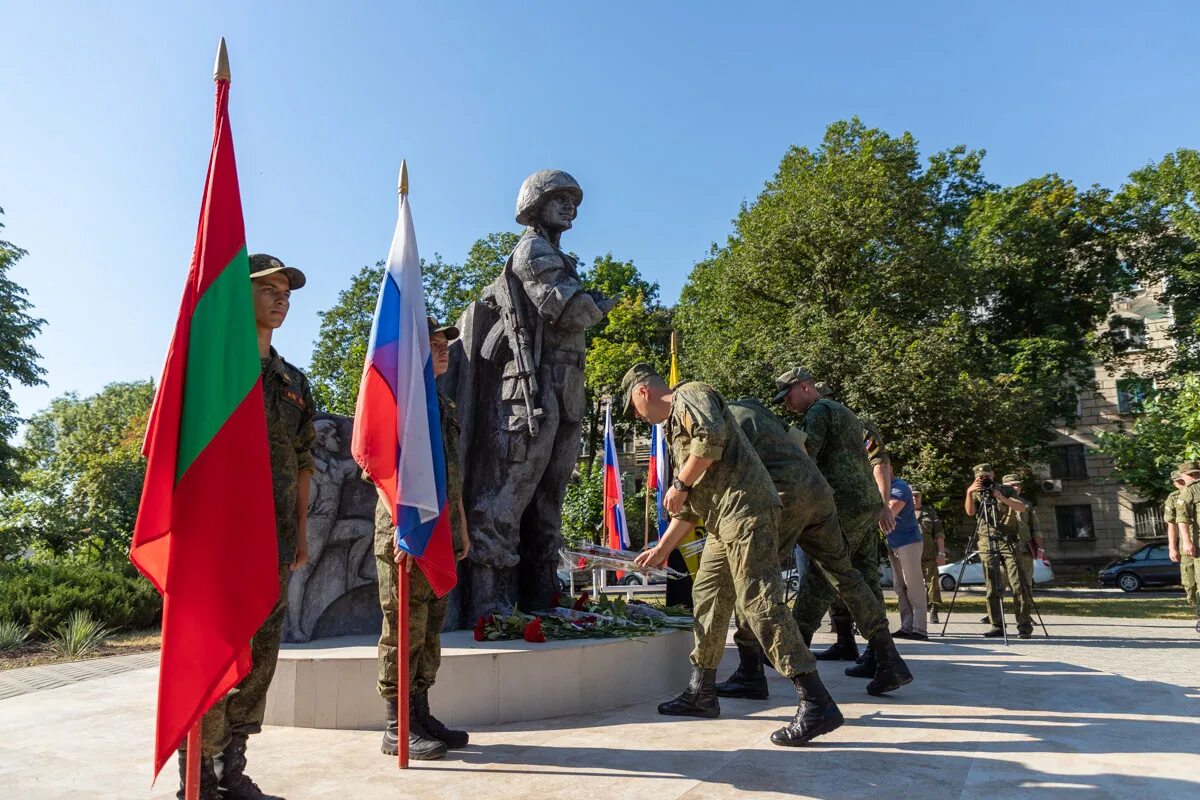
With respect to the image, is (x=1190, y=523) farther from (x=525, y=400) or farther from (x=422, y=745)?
(x=422, y=745)

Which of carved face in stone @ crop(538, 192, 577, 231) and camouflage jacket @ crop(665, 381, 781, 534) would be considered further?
carved face in stone @ crop(538, 192, 577, 231)

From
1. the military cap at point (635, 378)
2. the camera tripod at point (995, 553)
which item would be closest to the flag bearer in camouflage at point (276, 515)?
the military cap at point (635, 378)

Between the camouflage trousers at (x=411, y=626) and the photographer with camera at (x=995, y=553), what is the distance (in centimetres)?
640

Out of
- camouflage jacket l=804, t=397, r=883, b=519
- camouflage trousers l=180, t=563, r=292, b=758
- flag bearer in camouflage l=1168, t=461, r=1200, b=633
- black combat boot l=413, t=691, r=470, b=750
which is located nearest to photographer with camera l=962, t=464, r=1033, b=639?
flag bearer in camouflage l=1168, t=461, r=1200, b=633

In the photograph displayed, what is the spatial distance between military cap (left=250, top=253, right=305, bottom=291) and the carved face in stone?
266cm

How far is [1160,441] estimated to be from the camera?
21578 mm

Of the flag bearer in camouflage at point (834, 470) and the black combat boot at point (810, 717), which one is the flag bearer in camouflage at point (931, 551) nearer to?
the flag bearer in camouflage at point (834, 470)

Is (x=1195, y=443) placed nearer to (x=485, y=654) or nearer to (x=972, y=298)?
(x=972, y=298)

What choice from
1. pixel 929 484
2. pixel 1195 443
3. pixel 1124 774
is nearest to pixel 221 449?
pixel 1124 774

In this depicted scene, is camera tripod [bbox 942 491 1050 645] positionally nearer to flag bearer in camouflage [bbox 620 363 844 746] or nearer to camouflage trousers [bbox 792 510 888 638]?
camouflage trousers [bbox 792 510 888 638]

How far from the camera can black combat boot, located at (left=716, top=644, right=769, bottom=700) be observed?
16.1ft

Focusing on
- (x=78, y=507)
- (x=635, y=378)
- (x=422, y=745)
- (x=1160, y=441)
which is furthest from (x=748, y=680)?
(x=78, y=507)

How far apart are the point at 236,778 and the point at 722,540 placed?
238 cm

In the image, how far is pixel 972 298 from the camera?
2414 centimetres
